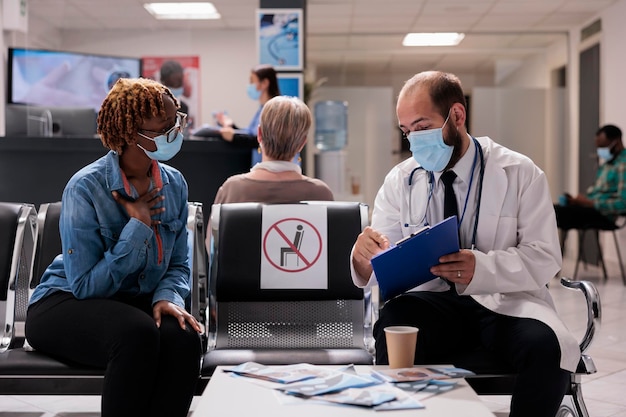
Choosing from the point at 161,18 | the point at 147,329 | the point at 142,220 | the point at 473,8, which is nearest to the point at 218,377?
the point at 147,329

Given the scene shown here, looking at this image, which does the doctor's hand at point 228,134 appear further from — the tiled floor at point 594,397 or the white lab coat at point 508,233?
the white lab coat at point 508,233

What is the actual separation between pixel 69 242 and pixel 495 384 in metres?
1.24

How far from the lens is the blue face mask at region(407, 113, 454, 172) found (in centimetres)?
229

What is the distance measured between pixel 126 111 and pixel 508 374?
1.33 metres

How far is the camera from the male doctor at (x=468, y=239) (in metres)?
2.13

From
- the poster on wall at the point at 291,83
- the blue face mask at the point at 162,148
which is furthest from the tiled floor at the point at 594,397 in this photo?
the poster on wall at the point at 291,83

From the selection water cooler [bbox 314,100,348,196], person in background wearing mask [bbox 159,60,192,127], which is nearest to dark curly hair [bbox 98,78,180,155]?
person in background wearing mask [bbox 159,60,192,127]

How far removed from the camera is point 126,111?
2316 millimetres

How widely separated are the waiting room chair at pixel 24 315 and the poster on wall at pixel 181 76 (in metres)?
2.75

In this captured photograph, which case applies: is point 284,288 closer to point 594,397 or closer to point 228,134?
point 594,397

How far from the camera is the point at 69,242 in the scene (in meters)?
2.20

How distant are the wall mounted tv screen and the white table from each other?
4982mm

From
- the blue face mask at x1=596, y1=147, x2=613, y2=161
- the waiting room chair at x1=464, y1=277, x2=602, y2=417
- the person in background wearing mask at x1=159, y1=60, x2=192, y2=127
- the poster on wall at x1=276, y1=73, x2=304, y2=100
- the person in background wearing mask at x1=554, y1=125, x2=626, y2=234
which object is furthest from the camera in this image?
the blue face mask at x1=596, y1=147, x2=613, y2=161

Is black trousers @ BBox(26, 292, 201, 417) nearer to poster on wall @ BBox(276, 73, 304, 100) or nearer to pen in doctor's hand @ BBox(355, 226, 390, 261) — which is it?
pen in doctor's hand @ BBox(355, 226, 390, 261)
